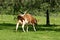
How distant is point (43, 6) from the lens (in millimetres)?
28047

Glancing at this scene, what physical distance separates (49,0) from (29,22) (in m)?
5.86

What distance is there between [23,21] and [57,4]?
6.60m

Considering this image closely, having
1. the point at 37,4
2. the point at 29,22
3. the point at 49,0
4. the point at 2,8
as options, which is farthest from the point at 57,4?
the point at 2,8

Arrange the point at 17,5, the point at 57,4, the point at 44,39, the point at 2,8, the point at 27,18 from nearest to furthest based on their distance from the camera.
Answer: the point at 44,39 < the point at 27,18 < the point at 57,4 < the point at 17,5 < the point at 2,8

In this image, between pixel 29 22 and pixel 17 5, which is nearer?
pixel 29 22

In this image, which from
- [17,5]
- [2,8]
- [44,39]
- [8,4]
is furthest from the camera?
[2,8]

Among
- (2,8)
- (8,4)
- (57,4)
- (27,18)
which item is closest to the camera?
(27,18)

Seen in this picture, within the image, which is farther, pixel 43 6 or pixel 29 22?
pixel 43 6

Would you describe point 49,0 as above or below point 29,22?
above

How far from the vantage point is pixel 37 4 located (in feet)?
98.7

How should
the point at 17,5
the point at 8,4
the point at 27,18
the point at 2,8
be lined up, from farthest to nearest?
the point at 2,8 → the point at 8,4 → the point at 17,5 → the point at 27,18

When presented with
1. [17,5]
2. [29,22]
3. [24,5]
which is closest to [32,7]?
[24,5]

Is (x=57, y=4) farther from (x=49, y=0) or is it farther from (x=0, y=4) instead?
(x=0, y=4)

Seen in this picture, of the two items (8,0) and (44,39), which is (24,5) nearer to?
(8,0)
